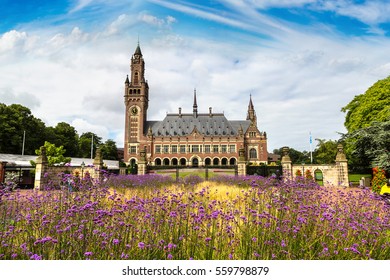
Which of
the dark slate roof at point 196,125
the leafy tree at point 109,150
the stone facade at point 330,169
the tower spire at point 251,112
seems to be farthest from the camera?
the tower spire at point 251,112

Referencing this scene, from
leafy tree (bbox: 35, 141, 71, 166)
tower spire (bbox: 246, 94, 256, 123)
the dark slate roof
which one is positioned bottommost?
leafy tree (bbox: 35, 141, 71, 166)

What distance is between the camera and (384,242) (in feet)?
13.6

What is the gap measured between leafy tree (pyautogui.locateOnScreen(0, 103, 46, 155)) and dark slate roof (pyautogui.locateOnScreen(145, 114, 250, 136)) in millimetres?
28312

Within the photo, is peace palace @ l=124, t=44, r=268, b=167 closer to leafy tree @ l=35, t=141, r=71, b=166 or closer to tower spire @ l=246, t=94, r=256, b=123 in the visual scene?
tower spire @ l=246, t=94, r=256, b=123

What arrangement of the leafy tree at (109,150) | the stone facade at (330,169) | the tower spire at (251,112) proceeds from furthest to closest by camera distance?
the tower spire at (251,112), the leafy tree at (109,150), the stone facade at (330,169)

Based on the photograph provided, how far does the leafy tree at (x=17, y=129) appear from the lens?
42375 mm

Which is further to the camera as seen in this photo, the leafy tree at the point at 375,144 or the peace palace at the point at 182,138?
the peace palace at the point at 182,138

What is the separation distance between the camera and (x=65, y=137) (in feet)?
198

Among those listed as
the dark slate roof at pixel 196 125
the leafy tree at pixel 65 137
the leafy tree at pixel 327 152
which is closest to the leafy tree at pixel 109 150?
the leafy tree at pixel 65 137

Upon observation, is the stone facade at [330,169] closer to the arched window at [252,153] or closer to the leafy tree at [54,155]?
the leafy tree at [54,155]

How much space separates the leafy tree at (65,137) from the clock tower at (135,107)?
40.0 ft

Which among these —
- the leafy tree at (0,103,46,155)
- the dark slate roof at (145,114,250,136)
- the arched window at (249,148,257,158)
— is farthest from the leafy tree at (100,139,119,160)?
the arched window at (249,148,257,158)

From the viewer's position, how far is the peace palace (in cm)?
6906

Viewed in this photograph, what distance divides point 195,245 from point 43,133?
187 ft
